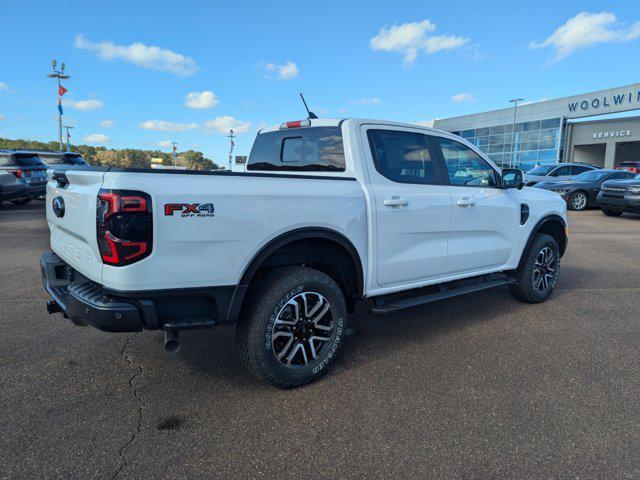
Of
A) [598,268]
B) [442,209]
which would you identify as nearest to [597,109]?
[598,268]

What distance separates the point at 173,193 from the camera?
96.9 inches

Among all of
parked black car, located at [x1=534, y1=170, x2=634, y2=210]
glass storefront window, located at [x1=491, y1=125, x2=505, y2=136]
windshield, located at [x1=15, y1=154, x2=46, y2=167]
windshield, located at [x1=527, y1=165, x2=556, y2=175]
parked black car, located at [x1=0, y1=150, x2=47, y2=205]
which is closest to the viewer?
parked black car, located at [x1=0, y1=150, x2=47, y2=205]

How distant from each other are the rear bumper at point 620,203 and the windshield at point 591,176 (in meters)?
2.39

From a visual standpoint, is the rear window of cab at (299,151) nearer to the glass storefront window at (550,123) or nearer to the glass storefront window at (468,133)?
the glass storefront window at (550,123)

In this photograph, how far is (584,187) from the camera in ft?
51.4

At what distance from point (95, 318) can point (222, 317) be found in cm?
70

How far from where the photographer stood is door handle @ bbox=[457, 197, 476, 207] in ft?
13.4

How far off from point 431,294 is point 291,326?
154 cm

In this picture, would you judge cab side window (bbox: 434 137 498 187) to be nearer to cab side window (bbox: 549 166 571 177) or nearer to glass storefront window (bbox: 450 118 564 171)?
cab side window (bbox: 549 166 571 177)

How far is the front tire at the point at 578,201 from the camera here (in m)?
15.8

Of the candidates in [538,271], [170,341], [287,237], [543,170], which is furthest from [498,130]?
[170,341]

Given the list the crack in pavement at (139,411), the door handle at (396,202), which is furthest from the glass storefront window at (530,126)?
the crack in pavement at (139,411)

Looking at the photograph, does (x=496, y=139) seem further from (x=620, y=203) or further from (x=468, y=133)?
(x=620, y=203)

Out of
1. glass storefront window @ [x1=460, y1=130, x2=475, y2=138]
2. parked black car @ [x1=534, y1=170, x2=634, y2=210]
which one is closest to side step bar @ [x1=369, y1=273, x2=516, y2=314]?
parked black car @ [x1=534, y1=170, x2=634, y2=210]
